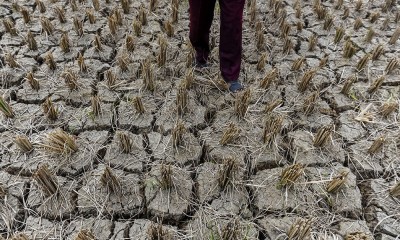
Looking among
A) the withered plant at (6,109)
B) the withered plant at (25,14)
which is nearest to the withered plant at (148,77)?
the withered plant at (6,109)

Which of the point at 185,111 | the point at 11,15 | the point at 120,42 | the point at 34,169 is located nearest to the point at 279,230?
the point at 185,111

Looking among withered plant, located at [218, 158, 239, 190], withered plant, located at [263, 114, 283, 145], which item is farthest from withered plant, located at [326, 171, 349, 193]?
withered plant, located at [218, 158, 239, 190]

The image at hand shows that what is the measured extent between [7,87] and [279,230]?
2146mm

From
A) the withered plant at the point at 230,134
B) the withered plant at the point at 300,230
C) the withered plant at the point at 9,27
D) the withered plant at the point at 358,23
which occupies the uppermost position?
the withered plant at the point at 358,23

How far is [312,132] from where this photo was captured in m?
2.41

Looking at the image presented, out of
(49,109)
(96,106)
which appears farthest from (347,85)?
(49,109)

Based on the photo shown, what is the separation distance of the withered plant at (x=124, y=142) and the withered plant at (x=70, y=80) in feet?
2.07

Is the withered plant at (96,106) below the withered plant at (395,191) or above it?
above

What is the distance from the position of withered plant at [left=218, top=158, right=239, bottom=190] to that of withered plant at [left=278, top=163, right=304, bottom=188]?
280 millimetres

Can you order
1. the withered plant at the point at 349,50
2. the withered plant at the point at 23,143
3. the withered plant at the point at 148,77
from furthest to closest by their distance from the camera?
the withered plant at the point at 349,50 → the withered plant at the point at 148,77 → the withered plant at the point at 23,143

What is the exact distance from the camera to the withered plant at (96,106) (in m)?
2.35

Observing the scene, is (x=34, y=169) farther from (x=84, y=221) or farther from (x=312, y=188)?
(x=312, y=188)

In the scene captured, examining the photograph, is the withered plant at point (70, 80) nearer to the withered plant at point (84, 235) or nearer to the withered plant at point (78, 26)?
the withered plant at point (78, 26)

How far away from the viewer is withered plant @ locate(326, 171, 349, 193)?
200 cm
